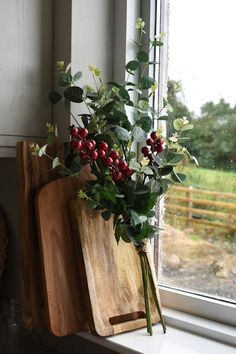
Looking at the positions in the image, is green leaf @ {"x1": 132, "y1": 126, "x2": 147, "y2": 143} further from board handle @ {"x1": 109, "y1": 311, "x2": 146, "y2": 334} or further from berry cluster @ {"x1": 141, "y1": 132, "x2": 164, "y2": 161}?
board handle @ {"x1": 109, "y1": 311, "x2": 146, "y2": 334}

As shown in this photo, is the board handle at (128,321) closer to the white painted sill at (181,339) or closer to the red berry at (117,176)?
the white painted sill at (181,339)

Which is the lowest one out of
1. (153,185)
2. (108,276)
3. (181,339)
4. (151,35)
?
(181,339)

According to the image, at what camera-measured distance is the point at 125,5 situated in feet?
4.39

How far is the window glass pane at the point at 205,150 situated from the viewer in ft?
3.92

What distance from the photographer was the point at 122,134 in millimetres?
1066

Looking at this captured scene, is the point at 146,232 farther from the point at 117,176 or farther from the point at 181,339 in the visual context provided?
the point at 181,339

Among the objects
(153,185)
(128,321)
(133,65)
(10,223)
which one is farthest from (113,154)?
(10,223)

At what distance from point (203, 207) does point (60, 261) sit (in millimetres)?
391

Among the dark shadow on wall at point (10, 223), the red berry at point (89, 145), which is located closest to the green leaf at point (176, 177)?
the red berry at point (89, 145)

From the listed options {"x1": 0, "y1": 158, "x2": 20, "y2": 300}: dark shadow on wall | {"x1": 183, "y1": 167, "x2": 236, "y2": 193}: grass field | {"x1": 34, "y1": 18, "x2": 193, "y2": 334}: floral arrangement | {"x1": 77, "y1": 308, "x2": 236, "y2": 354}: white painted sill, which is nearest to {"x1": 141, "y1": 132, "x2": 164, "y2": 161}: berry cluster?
{"x1": 34, "y1": 18, "x2": 193, "y2": 334}: floral arrangement

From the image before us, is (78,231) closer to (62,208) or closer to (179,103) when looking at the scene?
(62,208)

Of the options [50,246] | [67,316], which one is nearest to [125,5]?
[50,246]

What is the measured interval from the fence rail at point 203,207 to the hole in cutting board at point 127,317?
0.27m

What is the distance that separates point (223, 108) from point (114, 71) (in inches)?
13.6
